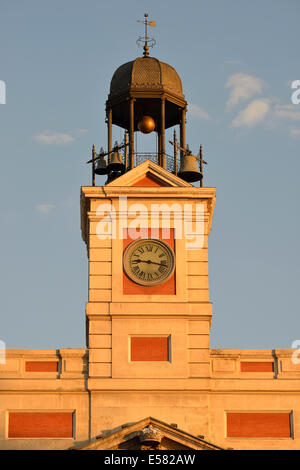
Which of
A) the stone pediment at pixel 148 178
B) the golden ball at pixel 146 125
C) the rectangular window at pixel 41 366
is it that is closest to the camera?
the rectangular window at pixel 41 366

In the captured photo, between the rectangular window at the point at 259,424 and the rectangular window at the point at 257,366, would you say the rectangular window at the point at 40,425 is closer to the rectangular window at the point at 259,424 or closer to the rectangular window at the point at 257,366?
the rectangular window at the point at 259,424

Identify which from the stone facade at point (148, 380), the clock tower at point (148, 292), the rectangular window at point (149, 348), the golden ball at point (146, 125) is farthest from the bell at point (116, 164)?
the rectangular window at point (149, 348)

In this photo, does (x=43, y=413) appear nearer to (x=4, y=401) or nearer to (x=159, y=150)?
(x=4, y=401)

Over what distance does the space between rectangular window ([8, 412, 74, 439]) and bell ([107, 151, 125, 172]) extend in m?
9.50

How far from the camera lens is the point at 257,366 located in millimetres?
43469

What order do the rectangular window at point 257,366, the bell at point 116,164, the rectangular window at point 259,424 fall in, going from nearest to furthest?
the rectangular window at point 259,424 → the rectangular window at point 257,366 → the bell at point 116,164

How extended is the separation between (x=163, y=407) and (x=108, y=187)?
26.3 feet

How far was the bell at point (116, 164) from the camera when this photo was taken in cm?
4697

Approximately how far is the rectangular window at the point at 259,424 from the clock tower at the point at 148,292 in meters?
1.01

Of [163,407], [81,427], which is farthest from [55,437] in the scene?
[163,407]

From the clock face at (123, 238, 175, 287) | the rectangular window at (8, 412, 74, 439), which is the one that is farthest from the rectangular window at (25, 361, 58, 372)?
the clock face at (123, 238, 175, 287)

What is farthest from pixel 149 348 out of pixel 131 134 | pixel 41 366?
pixel 131 134
